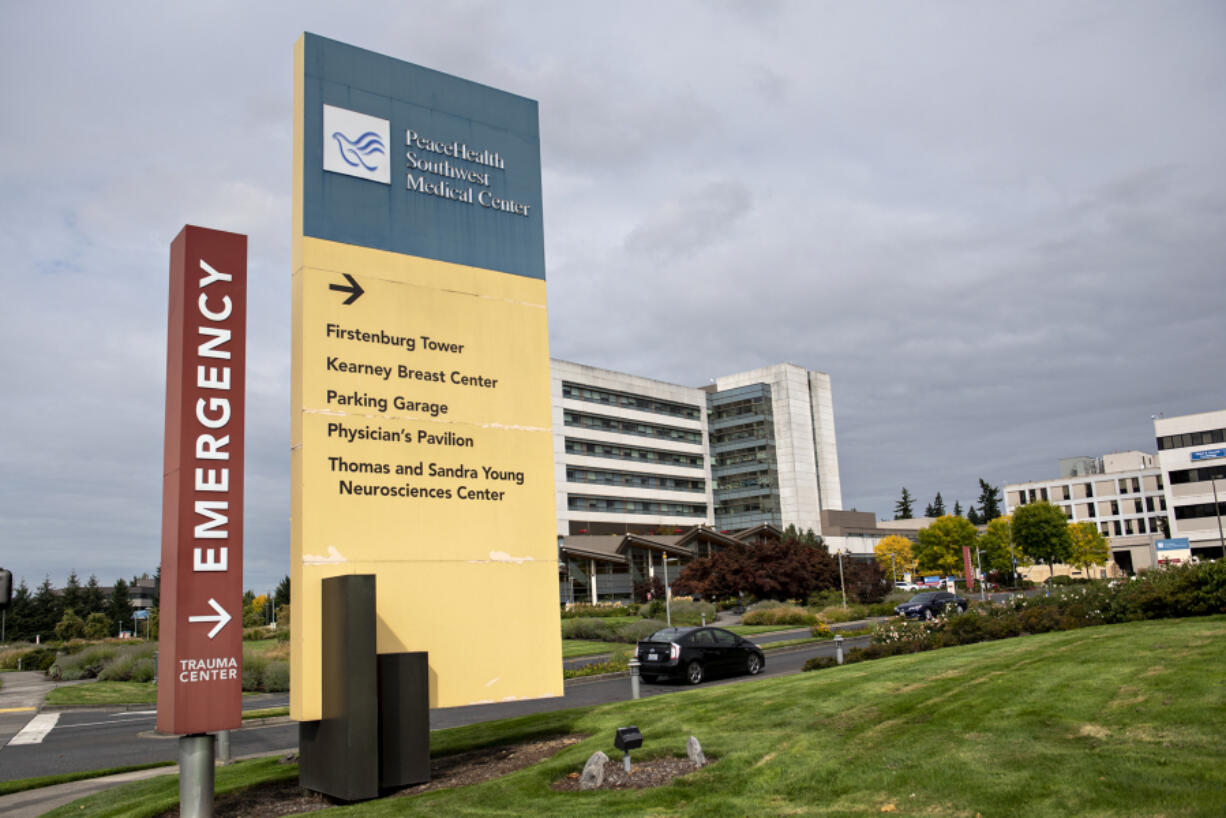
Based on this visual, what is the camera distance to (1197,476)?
91375 millimetres

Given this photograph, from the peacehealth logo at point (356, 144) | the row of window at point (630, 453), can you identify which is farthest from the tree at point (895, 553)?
the peacehealth logo at point (356, 144)

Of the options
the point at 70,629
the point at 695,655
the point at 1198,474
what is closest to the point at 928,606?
the point at 695,655

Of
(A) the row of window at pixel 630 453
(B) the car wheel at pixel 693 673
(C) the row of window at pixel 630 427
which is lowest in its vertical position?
(B) the car wheel at pixel 693 673

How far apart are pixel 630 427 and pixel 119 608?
61.9 metres

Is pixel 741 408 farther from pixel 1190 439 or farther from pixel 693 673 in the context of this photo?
pixel 693 673

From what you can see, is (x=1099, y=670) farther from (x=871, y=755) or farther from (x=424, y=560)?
(x=424, y=560)

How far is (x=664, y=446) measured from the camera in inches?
3898

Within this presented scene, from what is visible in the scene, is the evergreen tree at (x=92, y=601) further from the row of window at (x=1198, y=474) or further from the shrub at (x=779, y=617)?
the row of window at (x=1198, y=474)

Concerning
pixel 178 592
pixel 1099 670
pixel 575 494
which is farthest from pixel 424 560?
pixel 575 494

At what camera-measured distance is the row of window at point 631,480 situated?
291 ft

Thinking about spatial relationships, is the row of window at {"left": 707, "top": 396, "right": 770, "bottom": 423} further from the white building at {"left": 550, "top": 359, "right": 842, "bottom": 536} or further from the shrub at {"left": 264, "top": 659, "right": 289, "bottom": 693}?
the shrub at {"left": 264, "top": 659, "right": 289, "bottom": 693}

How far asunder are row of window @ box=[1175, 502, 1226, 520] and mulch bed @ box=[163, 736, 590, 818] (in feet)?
319

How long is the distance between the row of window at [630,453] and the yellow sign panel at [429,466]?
244ft

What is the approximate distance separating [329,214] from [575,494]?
76.1m
